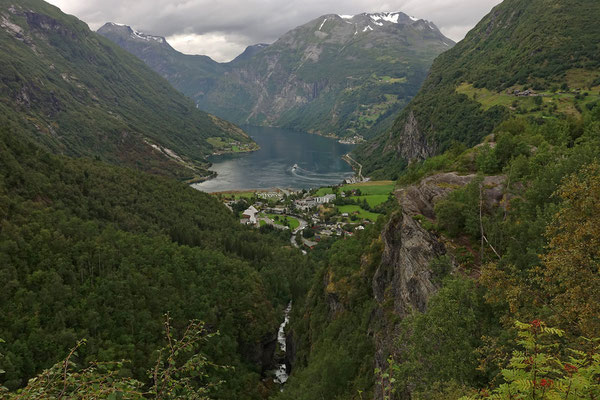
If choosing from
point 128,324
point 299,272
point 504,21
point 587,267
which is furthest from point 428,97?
point 587,267

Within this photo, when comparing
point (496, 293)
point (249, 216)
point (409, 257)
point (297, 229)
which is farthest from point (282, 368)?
point (249, 216)

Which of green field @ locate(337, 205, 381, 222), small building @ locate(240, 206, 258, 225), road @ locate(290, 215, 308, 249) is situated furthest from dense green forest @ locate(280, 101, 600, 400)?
small building @ locate(240, 206, 258, 225)

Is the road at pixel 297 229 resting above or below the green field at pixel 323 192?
below

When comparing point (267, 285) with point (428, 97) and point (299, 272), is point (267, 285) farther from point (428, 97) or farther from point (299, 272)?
point (428, 97)

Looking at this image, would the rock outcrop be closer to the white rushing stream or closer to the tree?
the tree

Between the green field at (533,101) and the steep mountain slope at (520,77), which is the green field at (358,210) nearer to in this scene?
the steep mountain slope at (520,77)

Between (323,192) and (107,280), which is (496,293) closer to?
(107,280)

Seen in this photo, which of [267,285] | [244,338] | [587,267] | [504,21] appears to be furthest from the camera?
[504,21]

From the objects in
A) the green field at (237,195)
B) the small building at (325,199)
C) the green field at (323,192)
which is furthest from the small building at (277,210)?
the green field at (323,192)

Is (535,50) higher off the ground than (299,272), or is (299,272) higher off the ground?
(535,50)
